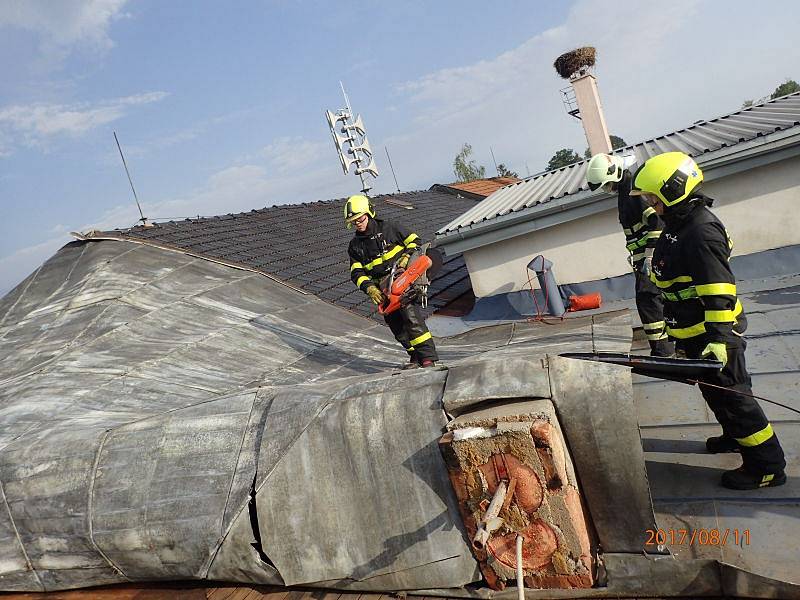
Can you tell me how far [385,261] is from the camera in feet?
18.1

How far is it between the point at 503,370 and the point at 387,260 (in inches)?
128

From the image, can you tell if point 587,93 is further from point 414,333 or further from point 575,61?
point 414,333

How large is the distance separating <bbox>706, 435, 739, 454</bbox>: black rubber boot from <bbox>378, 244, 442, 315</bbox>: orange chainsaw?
2.80 m

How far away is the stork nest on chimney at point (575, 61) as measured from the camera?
43.1 feet

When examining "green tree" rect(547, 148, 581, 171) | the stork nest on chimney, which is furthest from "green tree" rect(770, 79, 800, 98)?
the stork nest on chimney

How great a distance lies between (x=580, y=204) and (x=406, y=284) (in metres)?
3.09

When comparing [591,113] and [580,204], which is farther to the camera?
[591,113]

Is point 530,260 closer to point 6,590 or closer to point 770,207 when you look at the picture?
point 770,207

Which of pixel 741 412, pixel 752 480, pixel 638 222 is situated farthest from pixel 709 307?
pixel 638 222

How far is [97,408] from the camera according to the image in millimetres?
3744
